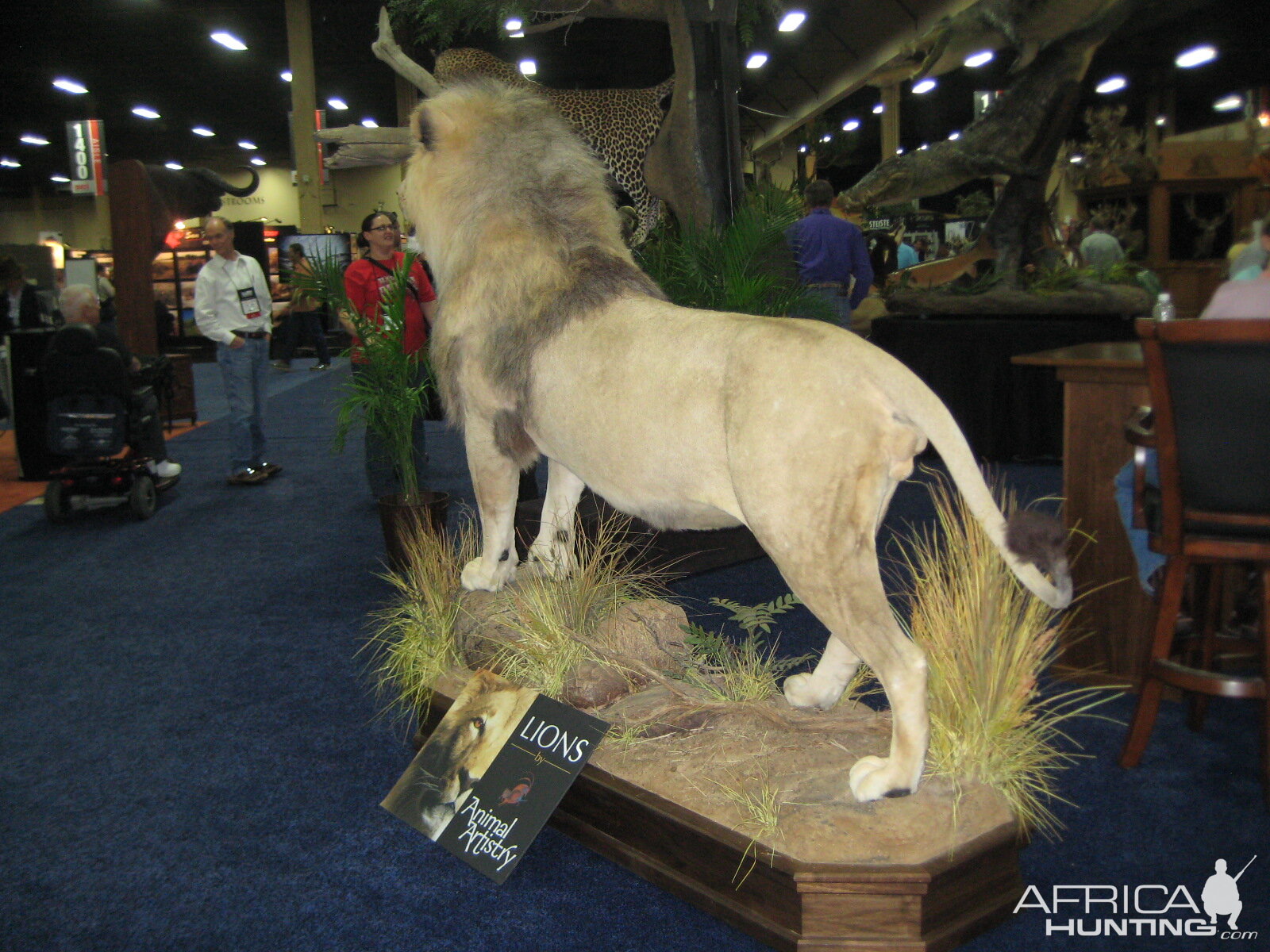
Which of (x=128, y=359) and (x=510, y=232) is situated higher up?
(x=510, y=232)

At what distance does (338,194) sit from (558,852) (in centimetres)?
2004

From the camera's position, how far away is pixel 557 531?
273 cm

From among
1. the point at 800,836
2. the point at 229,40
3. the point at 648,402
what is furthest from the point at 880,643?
the point at 229,40

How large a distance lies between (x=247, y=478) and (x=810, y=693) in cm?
528

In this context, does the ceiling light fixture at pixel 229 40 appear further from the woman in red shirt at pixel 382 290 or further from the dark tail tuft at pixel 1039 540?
the dark tail tuft at pixel 1039 540

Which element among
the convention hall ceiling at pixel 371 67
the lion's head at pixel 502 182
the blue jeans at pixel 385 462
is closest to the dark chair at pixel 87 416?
the blue jeans at pixel 385 462

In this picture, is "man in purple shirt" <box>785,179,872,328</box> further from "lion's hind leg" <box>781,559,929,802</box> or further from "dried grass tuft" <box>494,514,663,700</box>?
"lion's hind leg" <box>781,559,929,802</box>

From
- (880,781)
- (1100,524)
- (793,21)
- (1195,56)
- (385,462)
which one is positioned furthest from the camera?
(1195,56)

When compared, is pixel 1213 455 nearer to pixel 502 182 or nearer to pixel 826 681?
pixel 826 681

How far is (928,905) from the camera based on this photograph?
174 centimetres

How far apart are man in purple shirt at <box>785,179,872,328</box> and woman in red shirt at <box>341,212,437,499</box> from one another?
2351 mm

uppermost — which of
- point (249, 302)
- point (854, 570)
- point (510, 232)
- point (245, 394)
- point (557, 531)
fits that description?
point (249, 302)

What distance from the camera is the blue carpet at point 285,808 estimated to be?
196 centimetres

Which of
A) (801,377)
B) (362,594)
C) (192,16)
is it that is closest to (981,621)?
(801,377)
